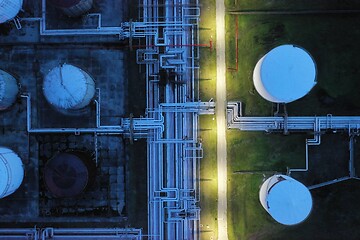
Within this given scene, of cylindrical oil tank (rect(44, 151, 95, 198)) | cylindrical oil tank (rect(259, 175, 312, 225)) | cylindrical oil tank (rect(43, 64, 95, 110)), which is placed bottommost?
cylindrical oil tank (rect(259, 175, 312, 225))

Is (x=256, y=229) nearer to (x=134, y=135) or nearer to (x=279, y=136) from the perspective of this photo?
(x=279, y=136)

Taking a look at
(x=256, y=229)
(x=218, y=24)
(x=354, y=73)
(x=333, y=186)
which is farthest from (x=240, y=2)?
(x=256, y=229)

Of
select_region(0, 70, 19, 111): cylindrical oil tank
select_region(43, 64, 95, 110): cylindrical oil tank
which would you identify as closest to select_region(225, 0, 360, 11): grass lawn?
select_region(43, 64, 95, 110): cylindrical oil tank

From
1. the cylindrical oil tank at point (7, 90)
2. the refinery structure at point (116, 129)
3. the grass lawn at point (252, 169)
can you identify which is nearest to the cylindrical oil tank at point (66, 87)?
the refinery structure at point (116, 129)

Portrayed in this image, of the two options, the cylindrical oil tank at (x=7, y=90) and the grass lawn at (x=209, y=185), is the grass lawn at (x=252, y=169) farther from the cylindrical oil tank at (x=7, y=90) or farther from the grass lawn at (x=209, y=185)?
the cylindrical oil tank at (x=7, y=90)

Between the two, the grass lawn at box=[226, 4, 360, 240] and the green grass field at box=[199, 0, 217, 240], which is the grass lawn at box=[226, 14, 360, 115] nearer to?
the grass lawn at box=[226, 4, 360, 240]
